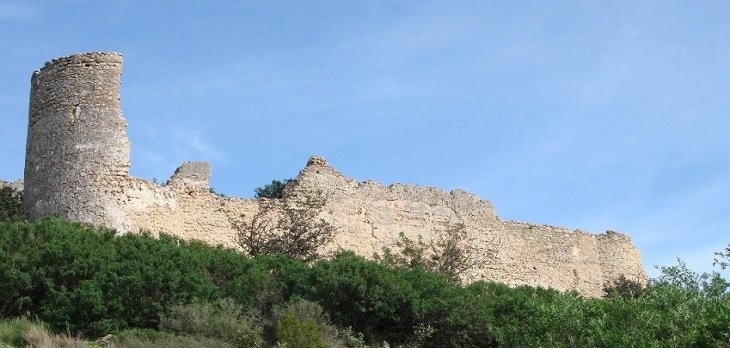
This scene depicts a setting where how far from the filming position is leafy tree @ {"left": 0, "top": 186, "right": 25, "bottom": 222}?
22.7 meters

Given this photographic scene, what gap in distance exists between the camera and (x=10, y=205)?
76.1ft

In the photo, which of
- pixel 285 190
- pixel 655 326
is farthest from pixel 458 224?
pixel 655 326

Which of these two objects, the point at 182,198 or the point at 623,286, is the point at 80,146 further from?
the point at 623,286

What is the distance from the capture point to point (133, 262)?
18.8 meters

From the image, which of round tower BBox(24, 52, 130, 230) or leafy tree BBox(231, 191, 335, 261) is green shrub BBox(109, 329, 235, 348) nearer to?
round tower BBox(24, 52, 130, 230)

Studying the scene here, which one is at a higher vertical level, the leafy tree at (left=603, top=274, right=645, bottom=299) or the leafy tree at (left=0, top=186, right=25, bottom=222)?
the leafy tree at (left=0, top=186, right=25, bottom=222)

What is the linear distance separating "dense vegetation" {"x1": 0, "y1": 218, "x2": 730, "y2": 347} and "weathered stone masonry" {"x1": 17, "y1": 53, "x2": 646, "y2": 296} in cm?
136

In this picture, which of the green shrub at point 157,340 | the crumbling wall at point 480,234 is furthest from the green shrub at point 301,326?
the crumbling wall at point 480,234

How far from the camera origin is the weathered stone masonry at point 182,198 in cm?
2183

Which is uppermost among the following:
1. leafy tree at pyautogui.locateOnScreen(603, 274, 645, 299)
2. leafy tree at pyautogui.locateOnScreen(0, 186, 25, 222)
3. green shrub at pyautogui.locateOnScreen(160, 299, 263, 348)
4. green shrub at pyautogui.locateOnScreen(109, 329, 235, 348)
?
leafy tree at pyautogui.locateOnScreen(0, 186, 25, 222)

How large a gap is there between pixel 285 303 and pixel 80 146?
5274mm

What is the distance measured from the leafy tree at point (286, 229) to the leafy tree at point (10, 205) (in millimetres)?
4126

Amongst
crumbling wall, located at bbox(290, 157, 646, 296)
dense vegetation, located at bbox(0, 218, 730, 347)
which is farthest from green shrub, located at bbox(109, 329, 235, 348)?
crumbling wall, located at bbox(290, 157, 646, 296)

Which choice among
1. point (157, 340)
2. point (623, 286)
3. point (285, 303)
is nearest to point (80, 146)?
point (285, 303)
